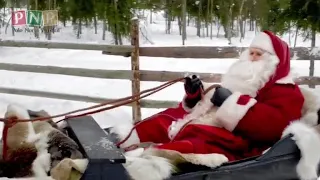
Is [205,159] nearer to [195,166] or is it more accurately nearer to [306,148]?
[195,166]

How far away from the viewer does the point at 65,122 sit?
2256 mm

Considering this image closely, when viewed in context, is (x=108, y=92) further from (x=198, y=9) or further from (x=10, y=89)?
(x=198, y=9)

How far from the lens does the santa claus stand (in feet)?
6.95

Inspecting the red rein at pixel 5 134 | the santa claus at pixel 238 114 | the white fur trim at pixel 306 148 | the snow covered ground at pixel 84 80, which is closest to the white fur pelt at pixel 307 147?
the white fur trim at pixel 306 148

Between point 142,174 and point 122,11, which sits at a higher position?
point 122,11

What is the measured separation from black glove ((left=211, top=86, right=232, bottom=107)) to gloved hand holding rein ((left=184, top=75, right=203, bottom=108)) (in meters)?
0.14

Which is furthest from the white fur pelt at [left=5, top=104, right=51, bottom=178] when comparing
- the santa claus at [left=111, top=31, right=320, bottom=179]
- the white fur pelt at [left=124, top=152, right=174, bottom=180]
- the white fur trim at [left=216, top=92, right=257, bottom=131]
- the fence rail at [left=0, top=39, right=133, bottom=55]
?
the fence rail at [left=0, top=39, right=133, bottom=55]

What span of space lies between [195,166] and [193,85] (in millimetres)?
755

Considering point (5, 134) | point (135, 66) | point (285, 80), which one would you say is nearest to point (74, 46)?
point (135, 66)

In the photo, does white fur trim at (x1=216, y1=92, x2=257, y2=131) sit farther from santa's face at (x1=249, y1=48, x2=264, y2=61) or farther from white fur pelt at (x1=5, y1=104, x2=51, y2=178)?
white fur pelt at (x1=5, y1=104, x2=51, y2=178)

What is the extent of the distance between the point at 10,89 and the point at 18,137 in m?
4.25

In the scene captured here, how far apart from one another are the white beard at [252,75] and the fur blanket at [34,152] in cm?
106

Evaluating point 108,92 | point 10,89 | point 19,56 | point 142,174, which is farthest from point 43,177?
point 19,56

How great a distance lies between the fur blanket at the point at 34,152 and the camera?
1658mm
